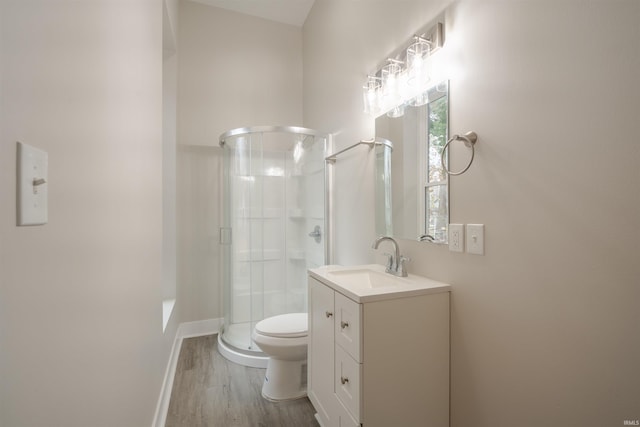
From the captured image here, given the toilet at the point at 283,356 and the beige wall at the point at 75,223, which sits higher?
the beige wall at the point at 75,223

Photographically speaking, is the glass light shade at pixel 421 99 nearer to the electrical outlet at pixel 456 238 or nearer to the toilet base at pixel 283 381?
the electrical outlet at pixel 456 238

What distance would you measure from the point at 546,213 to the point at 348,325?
0.82m

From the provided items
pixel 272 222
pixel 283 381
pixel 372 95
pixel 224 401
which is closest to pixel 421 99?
pixel 372 95

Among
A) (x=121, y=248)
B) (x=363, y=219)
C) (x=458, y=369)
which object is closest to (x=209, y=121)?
(x=363, y=219)

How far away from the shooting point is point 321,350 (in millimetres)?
1583

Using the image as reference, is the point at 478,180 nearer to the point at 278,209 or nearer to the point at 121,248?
the point at 121,248

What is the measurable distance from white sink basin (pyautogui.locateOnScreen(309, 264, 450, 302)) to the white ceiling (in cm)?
270

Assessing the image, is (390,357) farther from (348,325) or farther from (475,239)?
(475,239)

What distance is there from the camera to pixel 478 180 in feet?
4.00

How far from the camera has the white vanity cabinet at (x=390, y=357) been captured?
1.20 metres

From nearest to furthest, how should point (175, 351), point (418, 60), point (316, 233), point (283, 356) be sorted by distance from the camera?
point (418, 60)
point (283, 356)
point (175, 351)
point (316, 233)

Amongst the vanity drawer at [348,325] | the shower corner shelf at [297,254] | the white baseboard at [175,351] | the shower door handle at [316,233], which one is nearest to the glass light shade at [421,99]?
the vanity drawer at [348,325]

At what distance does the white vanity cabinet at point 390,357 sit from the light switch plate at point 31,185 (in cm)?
98

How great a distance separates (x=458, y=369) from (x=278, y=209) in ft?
5.97
